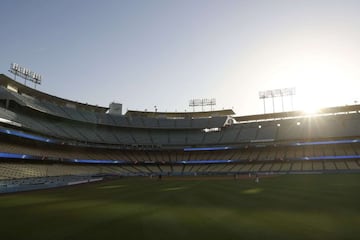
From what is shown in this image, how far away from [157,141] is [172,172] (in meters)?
15.1

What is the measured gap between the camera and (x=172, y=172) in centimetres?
5416

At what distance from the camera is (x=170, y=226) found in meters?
9.06

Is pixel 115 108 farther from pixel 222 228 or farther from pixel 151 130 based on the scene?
pixel 222 228

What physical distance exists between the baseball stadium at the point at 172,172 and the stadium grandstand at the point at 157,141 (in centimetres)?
26

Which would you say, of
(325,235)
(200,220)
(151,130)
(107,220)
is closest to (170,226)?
(200,220)

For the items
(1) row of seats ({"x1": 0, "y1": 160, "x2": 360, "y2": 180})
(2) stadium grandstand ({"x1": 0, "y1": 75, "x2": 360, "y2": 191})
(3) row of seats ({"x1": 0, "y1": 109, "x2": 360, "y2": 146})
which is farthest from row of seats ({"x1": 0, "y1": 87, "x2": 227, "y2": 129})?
(1) row of seats ({"x1": 0, "y1": 160, "x2": 360, "y2": 180})

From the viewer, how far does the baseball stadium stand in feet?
30.4

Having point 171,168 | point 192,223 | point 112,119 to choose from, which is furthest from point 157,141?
point 192,223

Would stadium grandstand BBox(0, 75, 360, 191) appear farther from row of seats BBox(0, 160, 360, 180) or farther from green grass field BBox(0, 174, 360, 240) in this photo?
green grass field BBox(0, 174, 360, 240)

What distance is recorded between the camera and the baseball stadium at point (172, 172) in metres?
9.27

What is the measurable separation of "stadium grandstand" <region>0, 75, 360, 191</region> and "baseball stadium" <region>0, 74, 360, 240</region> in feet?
0.86

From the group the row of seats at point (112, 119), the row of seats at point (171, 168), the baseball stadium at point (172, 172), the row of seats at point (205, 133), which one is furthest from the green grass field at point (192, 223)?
the row of seats at point (112, 119)

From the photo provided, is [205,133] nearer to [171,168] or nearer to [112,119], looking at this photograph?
[171,168]

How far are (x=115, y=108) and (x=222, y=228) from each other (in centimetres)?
7011
